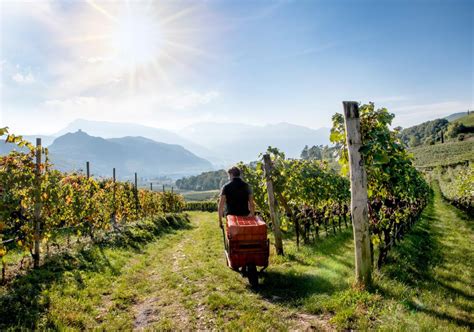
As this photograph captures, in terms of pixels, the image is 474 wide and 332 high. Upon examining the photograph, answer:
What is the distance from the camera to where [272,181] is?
10398 mm

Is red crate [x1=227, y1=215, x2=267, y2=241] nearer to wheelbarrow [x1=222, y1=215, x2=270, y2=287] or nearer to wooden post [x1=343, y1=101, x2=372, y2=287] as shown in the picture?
wheelbarrow [x1=222, y1=215, x2=270, y2=287]

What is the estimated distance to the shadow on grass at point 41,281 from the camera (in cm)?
561

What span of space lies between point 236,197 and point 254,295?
228 cm

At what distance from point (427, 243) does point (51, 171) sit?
46.1 feet

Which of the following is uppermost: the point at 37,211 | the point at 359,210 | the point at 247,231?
the point at 37,211

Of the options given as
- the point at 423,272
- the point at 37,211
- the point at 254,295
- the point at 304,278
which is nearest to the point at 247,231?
the point at 254,295

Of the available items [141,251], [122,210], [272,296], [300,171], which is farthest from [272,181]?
[122,210]

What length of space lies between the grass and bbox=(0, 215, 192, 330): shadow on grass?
0.02 m

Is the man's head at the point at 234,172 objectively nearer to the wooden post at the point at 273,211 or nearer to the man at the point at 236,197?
the man at the point at 236,197

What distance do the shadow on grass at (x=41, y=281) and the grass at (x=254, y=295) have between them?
2 centimetres

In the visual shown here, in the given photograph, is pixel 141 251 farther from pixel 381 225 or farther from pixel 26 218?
pixel 381 225

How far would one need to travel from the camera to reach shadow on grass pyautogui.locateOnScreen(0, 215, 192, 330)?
18.4ft

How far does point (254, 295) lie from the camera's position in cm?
652

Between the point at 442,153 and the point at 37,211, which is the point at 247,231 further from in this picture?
the point at 442,153
